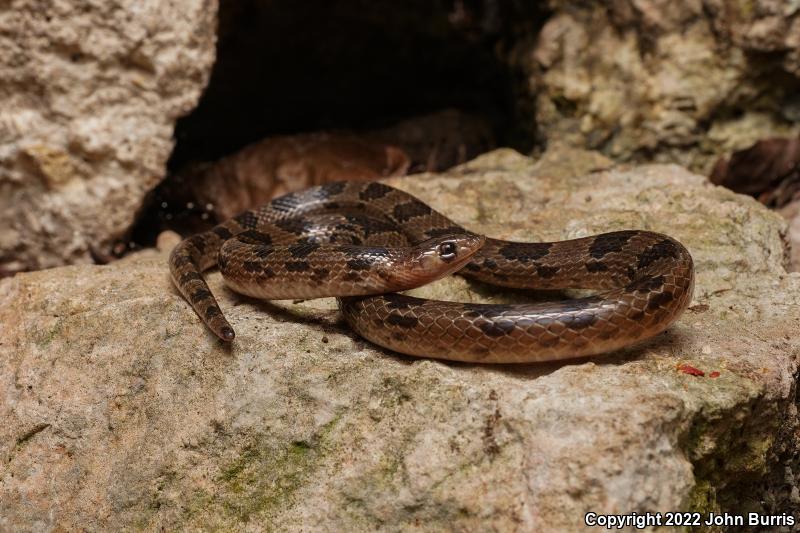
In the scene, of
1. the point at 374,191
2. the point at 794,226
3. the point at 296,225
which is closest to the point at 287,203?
the point at 296,225

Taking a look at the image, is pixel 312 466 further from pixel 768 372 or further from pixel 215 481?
pixel 768 372

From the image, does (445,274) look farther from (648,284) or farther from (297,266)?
(648,284)

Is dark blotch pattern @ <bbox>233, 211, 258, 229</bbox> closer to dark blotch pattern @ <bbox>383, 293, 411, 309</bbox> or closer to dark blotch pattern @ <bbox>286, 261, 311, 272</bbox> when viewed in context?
dark blotch pattern @ <bbox>286, 261, 311, 272</bbox>

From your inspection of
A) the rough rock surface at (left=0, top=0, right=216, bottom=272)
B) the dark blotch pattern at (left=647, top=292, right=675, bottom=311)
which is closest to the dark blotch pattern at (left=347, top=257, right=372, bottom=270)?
the dark blotch pattern at (left=647, top=292, right=675, bottom=311)

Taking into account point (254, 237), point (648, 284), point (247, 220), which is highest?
point (648, 284)

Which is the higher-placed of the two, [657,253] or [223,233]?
[657,253]

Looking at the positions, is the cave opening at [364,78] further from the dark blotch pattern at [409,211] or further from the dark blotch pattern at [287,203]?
the dark blotch pattern at [409,211]

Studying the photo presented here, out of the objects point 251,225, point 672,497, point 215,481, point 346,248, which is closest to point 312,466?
point 215,481

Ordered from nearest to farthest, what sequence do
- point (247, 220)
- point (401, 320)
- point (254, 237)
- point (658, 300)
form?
point (658, 300) → point (401, 320) → point (254, 237) → point (247, 220)
